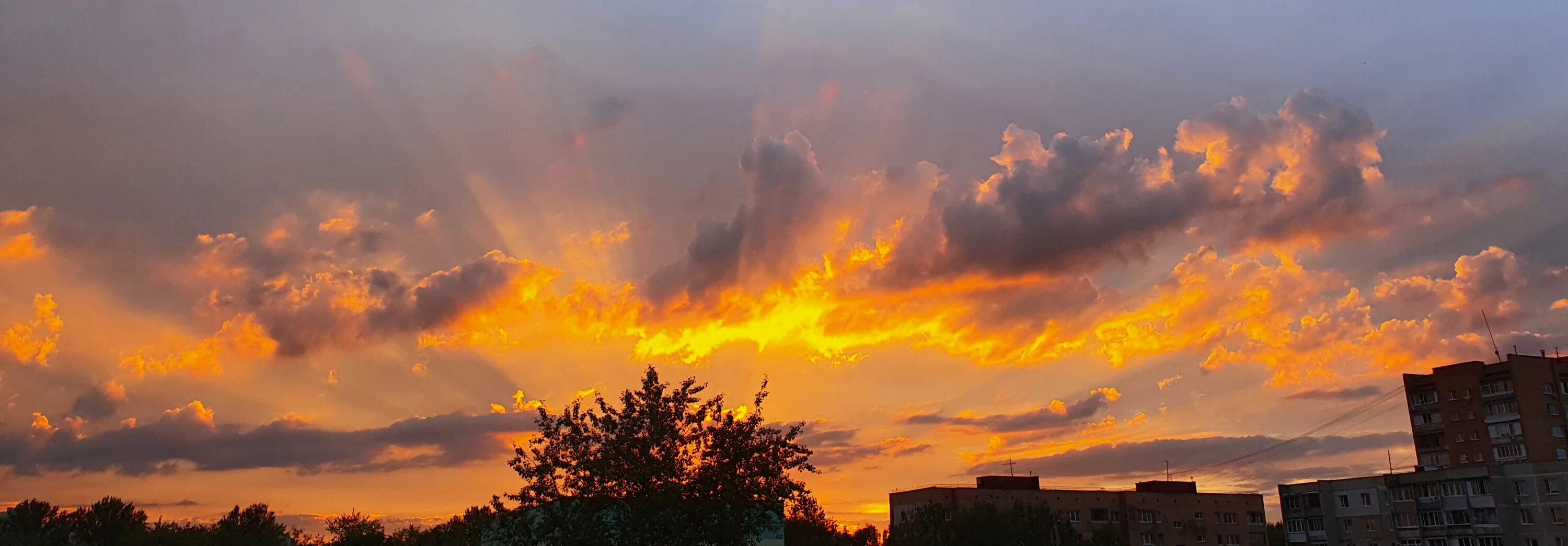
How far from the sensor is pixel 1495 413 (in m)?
129

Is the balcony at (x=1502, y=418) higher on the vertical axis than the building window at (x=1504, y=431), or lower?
higher

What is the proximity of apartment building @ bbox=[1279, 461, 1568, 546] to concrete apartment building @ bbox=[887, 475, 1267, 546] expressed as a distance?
10.5 m

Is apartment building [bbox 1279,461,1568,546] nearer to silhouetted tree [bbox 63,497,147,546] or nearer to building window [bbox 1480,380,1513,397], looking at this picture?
building window [bbox 1480,380,1513,397]

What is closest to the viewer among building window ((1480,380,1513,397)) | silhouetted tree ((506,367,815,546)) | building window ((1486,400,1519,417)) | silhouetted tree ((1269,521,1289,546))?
silhouetted tree ((506,367,815,546))

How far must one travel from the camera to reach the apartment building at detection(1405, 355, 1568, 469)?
125 meters

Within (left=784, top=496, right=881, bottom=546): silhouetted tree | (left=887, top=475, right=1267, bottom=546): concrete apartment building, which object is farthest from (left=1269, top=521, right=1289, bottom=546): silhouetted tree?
(left=784, top=496, right=881, bottom=546): silhouetted tree

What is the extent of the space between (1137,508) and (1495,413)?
44.1m

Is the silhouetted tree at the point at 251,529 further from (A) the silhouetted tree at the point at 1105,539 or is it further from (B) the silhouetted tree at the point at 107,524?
(A) the silhouetted tree at the point at 1105,539

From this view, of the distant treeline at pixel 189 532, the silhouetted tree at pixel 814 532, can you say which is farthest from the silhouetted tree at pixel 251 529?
the silhouetted tree at pixel 814 532

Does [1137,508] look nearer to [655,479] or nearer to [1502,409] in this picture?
[1502,409]

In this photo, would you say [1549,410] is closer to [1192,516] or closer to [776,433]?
[1192,516]

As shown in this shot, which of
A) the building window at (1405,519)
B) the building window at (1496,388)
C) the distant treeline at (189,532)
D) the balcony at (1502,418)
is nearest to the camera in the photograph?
the distant treeline at (189,532)

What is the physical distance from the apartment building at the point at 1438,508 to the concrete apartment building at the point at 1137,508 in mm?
10460

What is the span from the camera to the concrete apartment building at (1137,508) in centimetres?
13262
